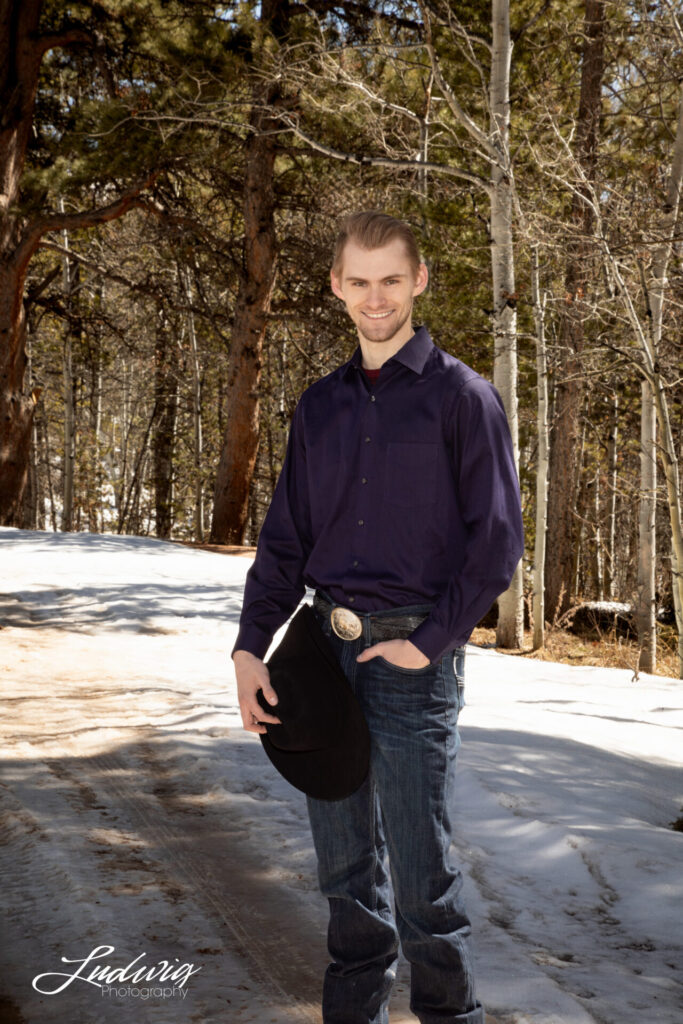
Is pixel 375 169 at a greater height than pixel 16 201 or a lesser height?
greater

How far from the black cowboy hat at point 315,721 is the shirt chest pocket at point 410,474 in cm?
36

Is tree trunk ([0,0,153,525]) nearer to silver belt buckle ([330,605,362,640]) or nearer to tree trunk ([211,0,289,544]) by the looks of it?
tree trunk ([211,0,289,544])

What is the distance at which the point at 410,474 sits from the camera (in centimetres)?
204

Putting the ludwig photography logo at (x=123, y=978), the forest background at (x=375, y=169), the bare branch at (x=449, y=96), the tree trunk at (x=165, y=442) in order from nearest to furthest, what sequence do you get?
the ludwig photography logo at (x=123, y=978) → the bare branch at (x=449, y=96) → the forest background at (x=375, y=169) → the tree trunk at (x=165, y=442)

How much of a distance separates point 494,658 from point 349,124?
6550 mm

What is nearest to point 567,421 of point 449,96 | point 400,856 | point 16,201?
point 449,96

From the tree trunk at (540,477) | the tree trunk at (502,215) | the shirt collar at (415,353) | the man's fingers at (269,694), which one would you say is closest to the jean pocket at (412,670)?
the man's fingers at (269,694)

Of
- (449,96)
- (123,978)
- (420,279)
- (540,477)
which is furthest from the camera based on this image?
(540,477)

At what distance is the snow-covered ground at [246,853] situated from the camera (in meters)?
2.65

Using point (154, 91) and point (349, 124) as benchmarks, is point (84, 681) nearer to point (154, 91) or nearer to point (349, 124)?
point (349, 124)

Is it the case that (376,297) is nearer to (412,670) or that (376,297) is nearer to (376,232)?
(376,232)

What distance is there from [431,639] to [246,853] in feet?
6.97

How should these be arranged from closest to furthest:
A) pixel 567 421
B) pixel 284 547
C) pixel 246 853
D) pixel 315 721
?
pixel 315 721, pixel 284 547, pixel 246 853, pixel 567 421

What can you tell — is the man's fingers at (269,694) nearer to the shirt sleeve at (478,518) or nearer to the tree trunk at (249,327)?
the shirt sleeve at (478,518)
